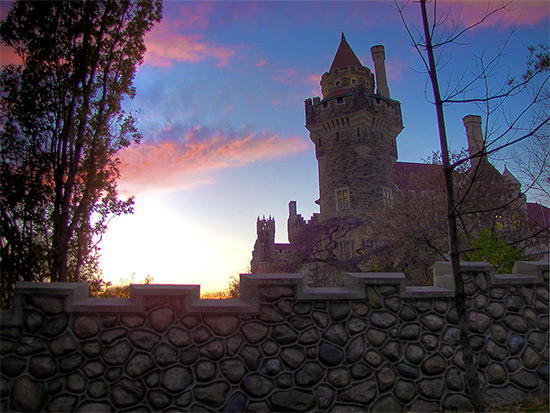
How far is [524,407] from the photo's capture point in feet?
16.7

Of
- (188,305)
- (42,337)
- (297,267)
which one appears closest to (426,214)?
(297,267)

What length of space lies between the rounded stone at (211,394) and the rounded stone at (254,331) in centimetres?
67

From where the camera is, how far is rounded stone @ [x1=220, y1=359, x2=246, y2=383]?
4512mm

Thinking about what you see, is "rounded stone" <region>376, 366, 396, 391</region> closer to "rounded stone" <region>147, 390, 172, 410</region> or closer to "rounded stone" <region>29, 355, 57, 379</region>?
"rounded stone" <region>147, 390, 172, 410</region>

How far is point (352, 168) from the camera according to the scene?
29.8 meters

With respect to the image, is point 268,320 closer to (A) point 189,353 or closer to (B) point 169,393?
(A) point 189,353

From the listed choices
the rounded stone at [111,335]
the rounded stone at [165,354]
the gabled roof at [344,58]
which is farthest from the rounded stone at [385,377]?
the gabled roof at [344,58]

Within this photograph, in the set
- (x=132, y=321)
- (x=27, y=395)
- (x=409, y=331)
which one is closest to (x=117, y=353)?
(x=132, y=321)

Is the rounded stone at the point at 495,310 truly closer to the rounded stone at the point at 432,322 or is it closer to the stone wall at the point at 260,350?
the stone wall at the point at 260,350

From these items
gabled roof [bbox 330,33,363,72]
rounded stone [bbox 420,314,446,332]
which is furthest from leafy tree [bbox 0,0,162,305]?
gabled roof [bbox 330,33,363,72]

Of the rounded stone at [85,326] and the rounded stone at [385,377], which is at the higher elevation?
the rounded stone at [85,326]

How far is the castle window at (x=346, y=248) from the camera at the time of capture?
27875 mm

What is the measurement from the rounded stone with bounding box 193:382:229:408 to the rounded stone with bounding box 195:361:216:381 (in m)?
0.09

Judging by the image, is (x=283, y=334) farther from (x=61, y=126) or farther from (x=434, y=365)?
(x=61, y=126)
